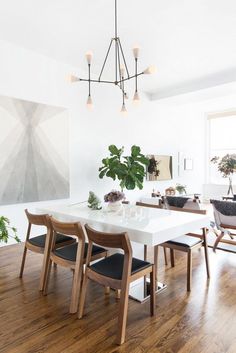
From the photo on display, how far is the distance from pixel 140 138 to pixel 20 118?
321cm

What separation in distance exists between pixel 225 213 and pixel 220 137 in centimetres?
597

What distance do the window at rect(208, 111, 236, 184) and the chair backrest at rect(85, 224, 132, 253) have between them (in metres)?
7.85

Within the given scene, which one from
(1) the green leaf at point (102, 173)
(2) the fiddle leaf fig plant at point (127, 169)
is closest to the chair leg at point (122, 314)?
(2) the fiddle leaf fig plant at point (127, 169)

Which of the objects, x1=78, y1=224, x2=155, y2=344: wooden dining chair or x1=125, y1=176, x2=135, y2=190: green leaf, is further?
x1=125, y1=176, x2=135, y2=190: green leaf

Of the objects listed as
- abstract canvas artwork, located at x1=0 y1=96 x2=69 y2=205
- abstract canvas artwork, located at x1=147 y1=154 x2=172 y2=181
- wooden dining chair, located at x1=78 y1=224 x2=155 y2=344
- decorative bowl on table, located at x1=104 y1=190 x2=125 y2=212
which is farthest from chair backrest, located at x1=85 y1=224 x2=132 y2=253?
abstract canvas artwork, located at x1=147 y1=154 x2=172 y2=181

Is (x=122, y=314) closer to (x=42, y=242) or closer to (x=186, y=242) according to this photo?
(x=186, y=242)

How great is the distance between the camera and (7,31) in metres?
3.68

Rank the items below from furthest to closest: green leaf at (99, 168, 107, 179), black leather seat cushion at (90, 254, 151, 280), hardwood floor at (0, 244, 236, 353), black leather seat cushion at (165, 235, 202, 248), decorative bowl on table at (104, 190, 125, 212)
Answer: green leaf at (99, 168, 107, 179) → decorative bowl on table at (104, 190, 125, 212) → black leather seat cushion at (165, 235, 202, 248) → black leather seat cushion at (90, 254, 151, 280) → hardwood floor at (0, 244, 236, 353)

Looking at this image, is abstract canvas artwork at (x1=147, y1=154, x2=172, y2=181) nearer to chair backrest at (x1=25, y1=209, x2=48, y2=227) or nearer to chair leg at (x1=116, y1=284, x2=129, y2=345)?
chair backrest at (x1=25, y1=209, x2=48, y2=227)

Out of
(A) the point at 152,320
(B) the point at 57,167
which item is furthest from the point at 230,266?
(B) the point at 57,167

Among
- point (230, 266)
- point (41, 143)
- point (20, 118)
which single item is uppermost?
point (20, 118)

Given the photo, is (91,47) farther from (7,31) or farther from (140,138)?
(140,138)

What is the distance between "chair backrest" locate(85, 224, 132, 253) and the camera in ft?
5.86

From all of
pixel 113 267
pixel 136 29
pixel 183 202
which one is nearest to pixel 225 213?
pixel 183 202
